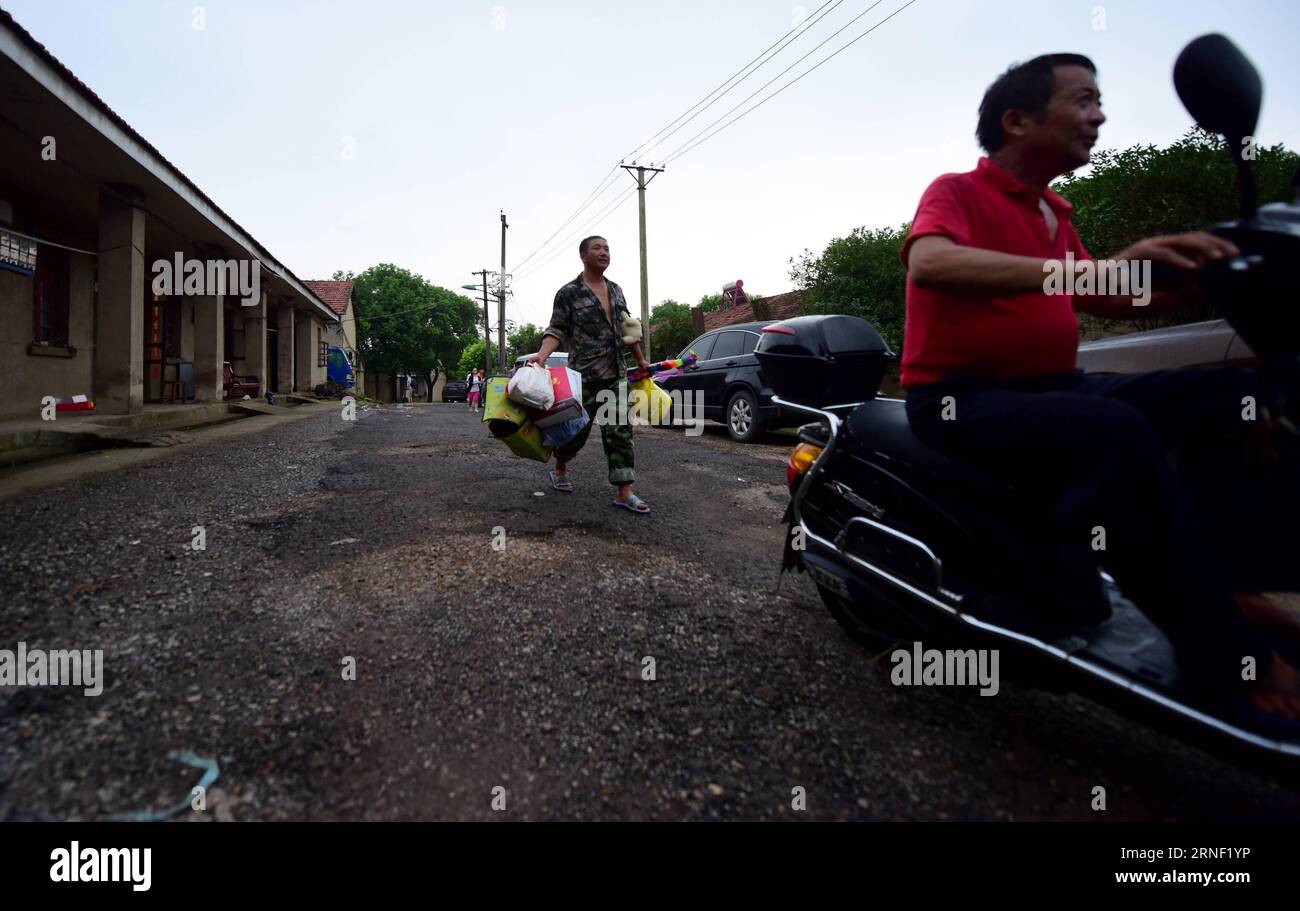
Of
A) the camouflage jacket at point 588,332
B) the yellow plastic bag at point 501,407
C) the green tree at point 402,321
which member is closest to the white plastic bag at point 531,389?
the yellow plastic bag at point 501,407

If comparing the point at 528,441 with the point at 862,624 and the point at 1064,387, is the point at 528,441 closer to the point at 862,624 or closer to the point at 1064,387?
the point at 862,624

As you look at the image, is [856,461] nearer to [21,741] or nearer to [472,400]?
[21,741]

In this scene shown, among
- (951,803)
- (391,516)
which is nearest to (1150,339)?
(951,803)

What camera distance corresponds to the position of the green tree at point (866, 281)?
1553 cm

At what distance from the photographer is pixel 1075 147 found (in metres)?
1.90

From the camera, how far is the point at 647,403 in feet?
15.2

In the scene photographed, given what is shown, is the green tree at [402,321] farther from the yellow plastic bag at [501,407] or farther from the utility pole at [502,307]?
the yellow plastic bag at [501,407]

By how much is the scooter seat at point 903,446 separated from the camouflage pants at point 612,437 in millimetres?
2376

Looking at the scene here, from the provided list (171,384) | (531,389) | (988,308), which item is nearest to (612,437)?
(531,389)

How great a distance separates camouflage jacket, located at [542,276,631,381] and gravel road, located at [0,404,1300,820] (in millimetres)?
1375

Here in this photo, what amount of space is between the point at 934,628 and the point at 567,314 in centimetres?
352

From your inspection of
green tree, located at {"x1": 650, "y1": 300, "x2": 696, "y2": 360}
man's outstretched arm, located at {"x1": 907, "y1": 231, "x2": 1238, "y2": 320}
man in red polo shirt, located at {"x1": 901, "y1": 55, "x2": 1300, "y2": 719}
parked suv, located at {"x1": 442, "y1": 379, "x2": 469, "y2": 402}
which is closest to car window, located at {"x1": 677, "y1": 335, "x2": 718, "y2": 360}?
man in red polo shirt, located at {"x1": 901, "y1": 55, "x2": 1300, "y2": 719}

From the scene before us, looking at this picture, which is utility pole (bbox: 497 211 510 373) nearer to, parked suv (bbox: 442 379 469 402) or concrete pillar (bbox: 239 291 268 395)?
parked suv (bbox: 442 379 469 402)

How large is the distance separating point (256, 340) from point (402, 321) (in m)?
30.0
